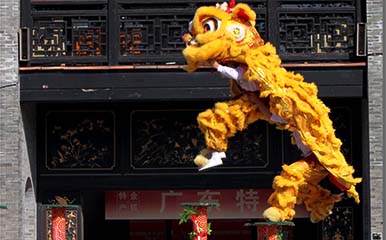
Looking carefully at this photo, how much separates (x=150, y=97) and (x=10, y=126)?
2.08 metres

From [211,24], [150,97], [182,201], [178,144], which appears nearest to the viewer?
[211,24]

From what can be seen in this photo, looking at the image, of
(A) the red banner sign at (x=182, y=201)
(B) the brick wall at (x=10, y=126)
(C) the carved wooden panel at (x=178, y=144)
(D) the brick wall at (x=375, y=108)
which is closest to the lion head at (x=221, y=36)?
(D) the brick wall at (x=375, y=108)

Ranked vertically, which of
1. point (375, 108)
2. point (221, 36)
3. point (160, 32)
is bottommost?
point (375, 108)

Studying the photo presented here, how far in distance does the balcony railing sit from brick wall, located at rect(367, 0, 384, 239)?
229mm

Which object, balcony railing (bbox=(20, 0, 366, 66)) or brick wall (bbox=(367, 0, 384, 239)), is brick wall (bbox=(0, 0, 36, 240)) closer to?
Result: balcony railing (bbox=(20, 0, 366, 66))

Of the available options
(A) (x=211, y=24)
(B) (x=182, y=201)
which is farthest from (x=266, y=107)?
(B) (x=182, y=201)

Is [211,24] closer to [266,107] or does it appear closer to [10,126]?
[266,107]

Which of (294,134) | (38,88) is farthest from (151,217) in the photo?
(294,134)

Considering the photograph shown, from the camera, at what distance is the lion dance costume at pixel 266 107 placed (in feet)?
44.9

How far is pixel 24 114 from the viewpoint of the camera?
19016mm

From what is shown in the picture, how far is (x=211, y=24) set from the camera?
45.6 ft

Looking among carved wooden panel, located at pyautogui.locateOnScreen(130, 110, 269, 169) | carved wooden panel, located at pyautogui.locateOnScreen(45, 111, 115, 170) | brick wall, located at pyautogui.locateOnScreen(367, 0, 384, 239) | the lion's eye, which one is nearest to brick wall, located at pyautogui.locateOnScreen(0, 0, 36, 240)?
carved wooden panel, located at pyautogui.locateOnScreen(45, 111, 115, 170)

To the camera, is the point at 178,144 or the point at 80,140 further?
the point at 80,140

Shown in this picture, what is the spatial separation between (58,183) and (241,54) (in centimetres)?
652
